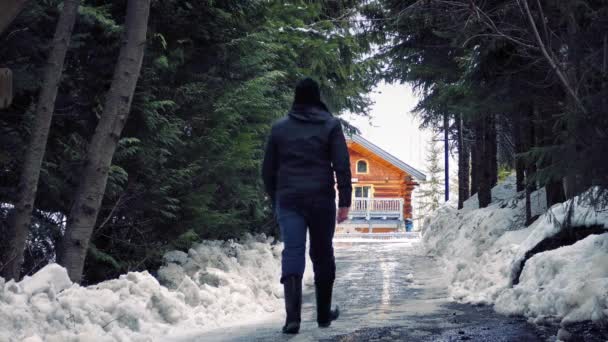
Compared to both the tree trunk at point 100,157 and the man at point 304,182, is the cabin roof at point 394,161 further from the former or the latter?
the man at point 304,182

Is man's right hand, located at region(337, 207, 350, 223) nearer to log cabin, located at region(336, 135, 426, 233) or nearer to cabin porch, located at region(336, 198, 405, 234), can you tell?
cabin porch, located at region(336, 198, 405, 234)

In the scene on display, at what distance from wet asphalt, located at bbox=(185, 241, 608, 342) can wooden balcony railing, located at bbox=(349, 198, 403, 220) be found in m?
34.1

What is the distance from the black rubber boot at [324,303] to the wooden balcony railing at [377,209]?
132 feet

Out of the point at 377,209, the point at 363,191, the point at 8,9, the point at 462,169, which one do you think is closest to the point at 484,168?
the point at 462,169

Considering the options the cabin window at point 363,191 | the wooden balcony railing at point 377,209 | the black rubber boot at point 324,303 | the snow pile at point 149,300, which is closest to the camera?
the snow pile at point 149,300

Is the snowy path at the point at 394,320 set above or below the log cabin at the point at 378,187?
below

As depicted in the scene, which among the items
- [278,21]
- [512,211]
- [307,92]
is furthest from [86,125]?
[512,211]

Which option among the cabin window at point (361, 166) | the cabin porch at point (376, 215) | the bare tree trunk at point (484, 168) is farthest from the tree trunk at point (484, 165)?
the cabin window at point (361, 166)

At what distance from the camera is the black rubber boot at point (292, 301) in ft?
20.0

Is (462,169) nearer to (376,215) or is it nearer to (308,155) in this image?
(308,155)

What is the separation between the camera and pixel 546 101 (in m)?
11.2

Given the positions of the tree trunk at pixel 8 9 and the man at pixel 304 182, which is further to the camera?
the man at pixel 304 182

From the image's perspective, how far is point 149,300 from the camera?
7.15m

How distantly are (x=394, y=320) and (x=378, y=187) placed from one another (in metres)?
46.4
